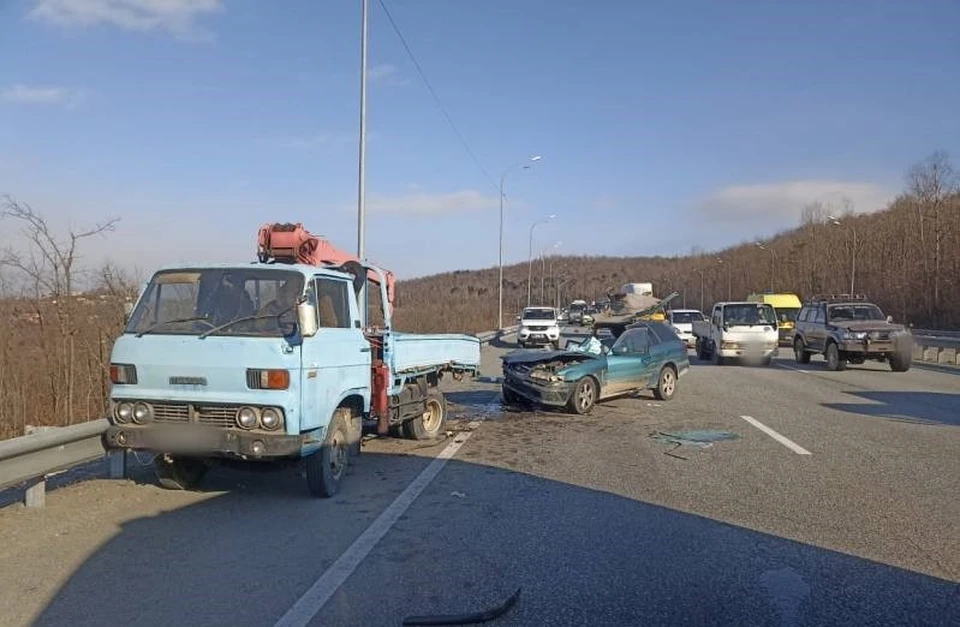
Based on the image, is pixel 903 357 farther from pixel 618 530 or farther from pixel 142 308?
pixel 142 308

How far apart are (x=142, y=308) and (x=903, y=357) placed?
73.9ft

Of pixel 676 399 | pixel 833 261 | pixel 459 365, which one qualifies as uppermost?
pixel 833 261

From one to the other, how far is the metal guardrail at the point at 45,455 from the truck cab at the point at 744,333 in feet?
71.0

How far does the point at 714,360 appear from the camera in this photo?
28.1m

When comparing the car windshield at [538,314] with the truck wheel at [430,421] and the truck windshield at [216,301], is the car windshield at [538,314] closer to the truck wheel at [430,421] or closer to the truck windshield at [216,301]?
the truck wheel at [430,421]

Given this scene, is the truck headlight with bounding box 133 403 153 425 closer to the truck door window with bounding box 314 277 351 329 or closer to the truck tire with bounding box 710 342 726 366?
the truck door window with bounding box 314 277 351 329

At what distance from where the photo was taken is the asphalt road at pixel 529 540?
4828 millimetres

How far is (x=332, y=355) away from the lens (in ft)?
24.7

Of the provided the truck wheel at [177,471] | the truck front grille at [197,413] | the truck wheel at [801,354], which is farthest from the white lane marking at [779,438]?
the truck wheel at [801,354]

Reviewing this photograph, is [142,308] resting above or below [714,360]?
above

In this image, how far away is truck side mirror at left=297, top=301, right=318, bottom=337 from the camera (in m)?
6.87

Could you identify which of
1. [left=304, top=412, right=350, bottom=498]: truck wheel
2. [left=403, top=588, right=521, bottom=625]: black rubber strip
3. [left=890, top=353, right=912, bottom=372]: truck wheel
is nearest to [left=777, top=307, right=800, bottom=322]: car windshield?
[left=890, top=353, right=912, bottom=372]: truck wheel

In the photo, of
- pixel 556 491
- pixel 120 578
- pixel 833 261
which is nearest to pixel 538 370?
pixel 556 491

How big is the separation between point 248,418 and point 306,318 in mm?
990
